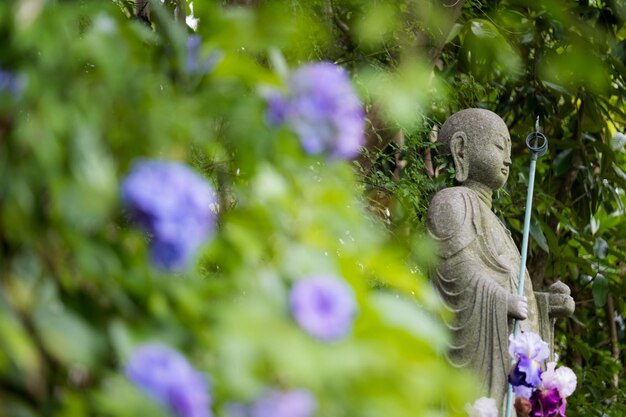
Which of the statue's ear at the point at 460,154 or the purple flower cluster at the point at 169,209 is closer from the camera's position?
the purple flower cluster at the point at 169,209

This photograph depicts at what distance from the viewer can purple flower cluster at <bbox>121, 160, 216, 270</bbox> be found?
59.9 inches

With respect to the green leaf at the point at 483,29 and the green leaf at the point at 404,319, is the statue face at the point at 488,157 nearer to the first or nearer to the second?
the green leaf at the point at 483,29

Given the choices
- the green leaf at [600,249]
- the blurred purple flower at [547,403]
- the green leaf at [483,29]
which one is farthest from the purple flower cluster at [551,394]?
the green leaf at [600,249]

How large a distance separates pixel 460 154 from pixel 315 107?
12.1 feet

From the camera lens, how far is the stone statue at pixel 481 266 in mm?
4719

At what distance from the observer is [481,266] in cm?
497

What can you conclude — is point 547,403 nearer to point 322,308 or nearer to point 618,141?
point 322,308

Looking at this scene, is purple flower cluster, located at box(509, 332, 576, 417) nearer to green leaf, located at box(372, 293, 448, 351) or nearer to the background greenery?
the background greenery

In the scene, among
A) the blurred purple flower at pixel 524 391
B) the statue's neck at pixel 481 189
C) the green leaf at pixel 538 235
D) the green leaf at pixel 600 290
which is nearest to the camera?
the blurred purple flower at pixel 524 391

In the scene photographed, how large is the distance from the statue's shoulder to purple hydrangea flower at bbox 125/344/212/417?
3634 millimetres

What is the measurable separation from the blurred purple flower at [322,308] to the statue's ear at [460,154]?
3869 mm

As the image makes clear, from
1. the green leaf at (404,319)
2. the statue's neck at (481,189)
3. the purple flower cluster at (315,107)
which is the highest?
the statue's neck at (481,189)

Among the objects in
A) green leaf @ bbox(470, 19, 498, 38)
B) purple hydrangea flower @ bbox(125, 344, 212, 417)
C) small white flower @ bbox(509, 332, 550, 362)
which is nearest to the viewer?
purple hydrangea flower @ bbox(125, 344, 212, 417)

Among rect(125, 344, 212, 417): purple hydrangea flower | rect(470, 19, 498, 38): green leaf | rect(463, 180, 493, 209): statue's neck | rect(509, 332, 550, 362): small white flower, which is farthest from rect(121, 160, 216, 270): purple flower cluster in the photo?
rect(470, 19, 498, 38): green leaf
